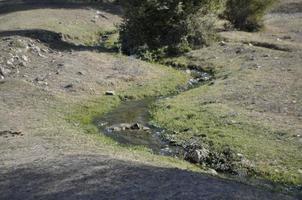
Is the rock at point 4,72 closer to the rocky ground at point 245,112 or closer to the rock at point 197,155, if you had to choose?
the rocky ground at point 245,112

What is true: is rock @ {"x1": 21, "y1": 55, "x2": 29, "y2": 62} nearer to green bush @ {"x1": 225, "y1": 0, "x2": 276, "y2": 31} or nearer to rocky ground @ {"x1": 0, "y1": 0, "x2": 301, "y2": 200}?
rocky ground @ {"x1": 0, "y1": 0, "x2": 301, "y2": 200}

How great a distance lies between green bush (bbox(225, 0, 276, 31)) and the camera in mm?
59875

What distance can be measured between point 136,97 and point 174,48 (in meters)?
13.9

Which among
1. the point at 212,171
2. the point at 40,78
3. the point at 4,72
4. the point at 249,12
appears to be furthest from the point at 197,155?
the point at 249,12

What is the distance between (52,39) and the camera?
47938mm

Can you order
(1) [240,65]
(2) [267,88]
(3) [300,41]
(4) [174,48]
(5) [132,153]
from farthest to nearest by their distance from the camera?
(3) [300,41]
(4) [174,48]
(1) [240,65]
(2) [267,88]
(5) [132,153]

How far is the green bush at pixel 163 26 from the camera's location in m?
48.3

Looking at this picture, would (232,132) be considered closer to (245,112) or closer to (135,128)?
(245,112)

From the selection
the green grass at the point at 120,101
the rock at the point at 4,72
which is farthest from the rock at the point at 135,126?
the rock at the point at 4,72

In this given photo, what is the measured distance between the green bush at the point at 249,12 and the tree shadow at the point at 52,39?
17.2 m

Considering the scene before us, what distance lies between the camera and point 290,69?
125 feet

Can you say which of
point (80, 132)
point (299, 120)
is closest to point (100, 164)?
point (80, 132)

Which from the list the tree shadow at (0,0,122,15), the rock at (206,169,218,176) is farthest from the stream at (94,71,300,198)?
the tree shadow at (0,0,122,15)

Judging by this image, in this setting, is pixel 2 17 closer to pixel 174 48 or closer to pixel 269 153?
pixel 174 48
